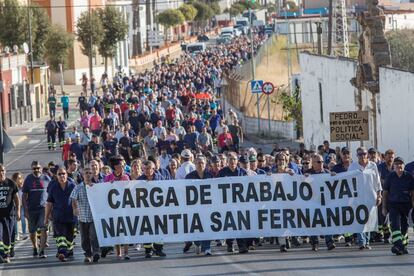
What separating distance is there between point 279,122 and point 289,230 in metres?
30.9

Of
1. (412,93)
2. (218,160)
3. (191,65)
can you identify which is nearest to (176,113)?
(412,93)

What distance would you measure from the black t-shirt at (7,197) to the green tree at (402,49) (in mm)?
30993

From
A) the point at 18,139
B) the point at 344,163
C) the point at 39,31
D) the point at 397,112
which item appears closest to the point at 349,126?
the point at 397,112

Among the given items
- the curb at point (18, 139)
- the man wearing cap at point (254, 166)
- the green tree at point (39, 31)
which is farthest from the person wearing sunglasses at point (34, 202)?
the green tree at point (39, 31)

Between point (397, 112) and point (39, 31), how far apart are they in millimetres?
47586

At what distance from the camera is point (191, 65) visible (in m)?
79.4

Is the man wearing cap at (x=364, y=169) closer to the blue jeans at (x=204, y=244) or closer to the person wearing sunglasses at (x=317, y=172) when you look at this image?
the person wearing sunglasses at (x=317, y=172)

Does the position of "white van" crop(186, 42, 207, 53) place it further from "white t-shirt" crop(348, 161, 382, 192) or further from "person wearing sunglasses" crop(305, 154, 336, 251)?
"white t-shirt" crop(348, 161, 382, 192)

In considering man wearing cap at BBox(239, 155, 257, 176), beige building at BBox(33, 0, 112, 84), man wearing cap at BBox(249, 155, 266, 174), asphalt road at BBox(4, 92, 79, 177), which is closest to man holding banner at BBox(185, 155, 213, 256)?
man wearing cap at BBox(239, 155, 257, 176)

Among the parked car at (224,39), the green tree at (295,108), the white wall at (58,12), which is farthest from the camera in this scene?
the parked car at (224,39)

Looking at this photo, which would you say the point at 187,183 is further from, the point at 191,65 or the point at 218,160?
the point at 191,65

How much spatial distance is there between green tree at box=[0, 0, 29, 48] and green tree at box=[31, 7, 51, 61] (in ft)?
4.04

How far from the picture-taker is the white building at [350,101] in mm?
32031

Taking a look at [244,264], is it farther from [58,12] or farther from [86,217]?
[58,12]
